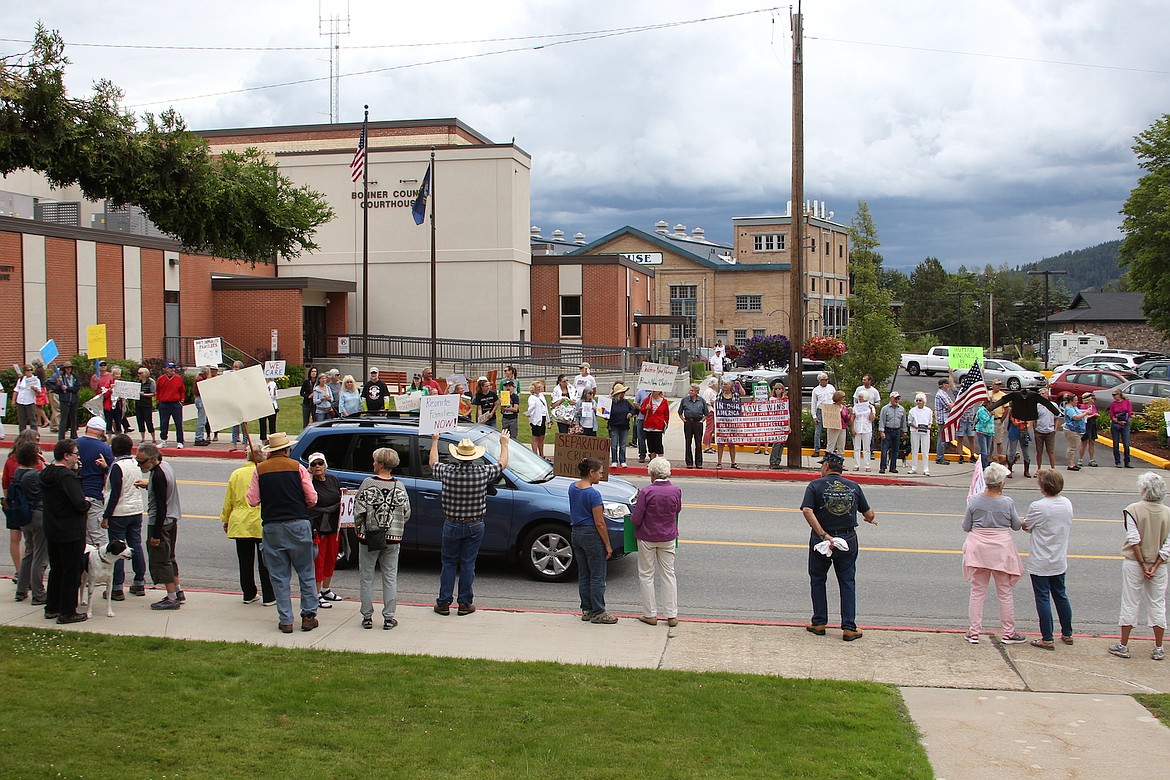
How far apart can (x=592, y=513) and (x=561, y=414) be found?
11.0 metres

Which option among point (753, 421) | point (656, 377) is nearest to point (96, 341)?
point (656, 377)

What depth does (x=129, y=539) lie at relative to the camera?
9766 mm

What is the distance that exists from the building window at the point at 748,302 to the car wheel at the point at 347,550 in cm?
7498

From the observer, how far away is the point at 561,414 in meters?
20.0

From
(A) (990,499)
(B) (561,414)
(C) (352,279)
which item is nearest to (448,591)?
(A) (990,499)

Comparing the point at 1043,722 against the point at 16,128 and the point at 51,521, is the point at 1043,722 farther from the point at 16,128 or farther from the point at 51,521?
the point at 16,128

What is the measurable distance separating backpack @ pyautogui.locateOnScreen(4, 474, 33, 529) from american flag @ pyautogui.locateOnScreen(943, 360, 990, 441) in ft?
56.0

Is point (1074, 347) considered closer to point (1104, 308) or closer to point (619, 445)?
point (1104, 308)

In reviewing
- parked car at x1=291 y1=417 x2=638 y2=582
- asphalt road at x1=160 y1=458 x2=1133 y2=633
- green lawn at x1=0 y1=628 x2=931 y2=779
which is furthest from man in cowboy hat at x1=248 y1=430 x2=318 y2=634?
parked car at x1=291 y1=417 x2=638 y2=582

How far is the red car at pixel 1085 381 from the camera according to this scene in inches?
1313

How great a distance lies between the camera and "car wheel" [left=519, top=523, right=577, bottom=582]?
36.2 ft

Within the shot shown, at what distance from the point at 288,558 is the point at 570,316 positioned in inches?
1531

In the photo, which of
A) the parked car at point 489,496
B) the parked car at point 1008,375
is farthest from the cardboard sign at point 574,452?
the parked car at point 1008,375

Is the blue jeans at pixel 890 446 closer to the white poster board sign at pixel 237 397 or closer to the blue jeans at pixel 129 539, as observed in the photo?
the white poster board sign at pixel 237 397
